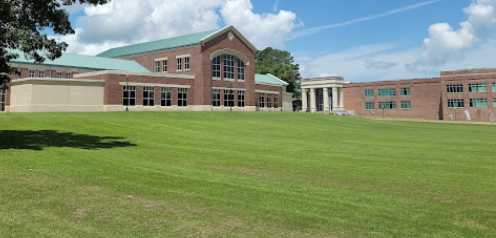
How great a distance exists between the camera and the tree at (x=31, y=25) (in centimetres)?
1961

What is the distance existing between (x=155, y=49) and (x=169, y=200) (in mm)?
65460

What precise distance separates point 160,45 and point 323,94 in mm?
55421

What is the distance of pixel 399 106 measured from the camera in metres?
101

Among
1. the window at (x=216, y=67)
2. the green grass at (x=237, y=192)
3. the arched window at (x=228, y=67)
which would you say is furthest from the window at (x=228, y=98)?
the green grass at (x=237, y=192)

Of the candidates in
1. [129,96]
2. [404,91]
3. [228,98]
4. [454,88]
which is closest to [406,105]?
[404,91]

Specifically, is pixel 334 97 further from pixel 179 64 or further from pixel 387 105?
pixel 179 64

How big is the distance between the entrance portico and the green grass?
92099 millimetres

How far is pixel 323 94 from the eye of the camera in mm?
119062

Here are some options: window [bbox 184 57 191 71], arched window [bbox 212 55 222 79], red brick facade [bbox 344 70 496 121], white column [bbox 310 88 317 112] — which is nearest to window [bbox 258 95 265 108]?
arched window [bbox 212 55 222 79]

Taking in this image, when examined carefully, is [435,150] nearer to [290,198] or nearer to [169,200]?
[290,198]

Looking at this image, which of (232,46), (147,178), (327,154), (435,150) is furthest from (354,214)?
(232,46)

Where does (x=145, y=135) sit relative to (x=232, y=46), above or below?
below

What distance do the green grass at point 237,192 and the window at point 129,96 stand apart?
37.1 m

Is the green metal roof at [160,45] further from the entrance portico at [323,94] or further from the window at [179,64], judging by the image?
the entrance portico at [323,94]
